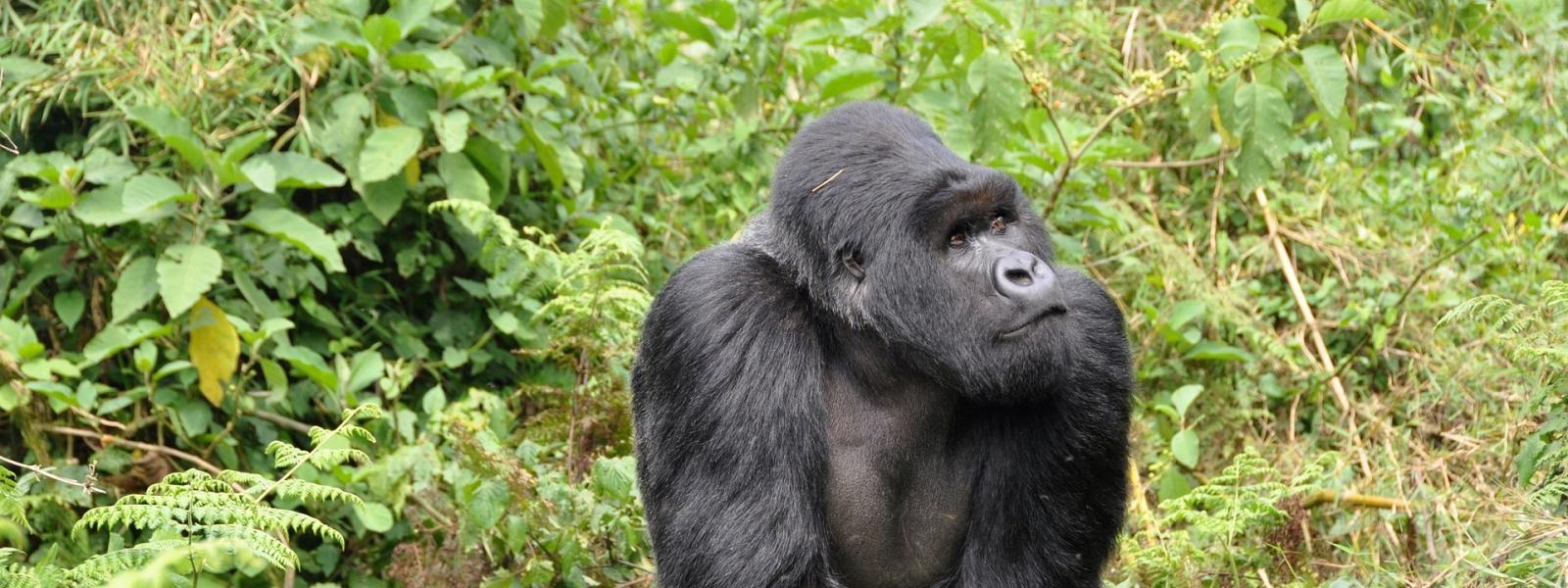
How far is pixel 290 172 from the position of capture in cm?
484

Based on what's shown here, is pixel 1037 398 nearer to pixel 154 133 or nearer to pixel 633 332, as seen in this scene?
pixel 633 332

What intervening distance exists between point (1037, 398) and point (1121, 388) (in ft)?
0.77

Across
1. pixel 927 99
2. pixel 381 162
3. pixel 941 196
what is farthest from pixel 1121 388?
pixel 381 162

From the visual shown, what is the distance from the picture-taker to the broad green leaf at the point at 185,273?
4.50 m

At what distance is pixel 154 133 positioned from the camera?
474 cm

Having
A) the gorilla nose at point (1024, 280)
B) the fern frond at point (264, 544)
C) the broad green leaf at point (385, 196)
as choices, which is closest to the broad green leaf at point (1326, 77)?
the gorilla nose at point (1024, 280)

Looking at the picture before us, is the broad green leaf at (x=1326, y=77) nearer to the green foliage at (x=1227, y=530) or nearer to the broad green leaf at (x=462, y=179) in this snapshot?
the green foliage at (x=1227, y=530)

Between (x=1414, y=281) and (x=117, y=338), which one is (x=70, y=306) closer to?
(x=117, y=338)

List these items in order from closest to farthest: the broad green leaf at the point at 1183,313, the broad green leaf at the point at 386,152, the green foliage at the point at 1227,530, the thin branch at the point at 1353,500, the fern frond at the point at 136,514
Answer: the fern frond at the point at 136,514 < the green foliage at the point at 1227,530 < the thin branch at the point at 1353,500 < the broad green leaf at the point at 386,152 < the broad green leaf at the point at 1183,313

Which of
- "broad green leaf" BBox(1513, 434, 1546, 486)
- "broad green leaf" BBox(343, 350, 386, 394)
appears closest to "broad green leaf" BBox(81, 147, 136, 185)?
"broad green leaf" BBox(343, 350, 386, 394)

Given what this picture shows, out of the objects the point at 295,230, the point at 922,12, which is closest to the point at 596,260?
the point at 295,230

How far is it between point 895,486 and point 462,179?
243cm

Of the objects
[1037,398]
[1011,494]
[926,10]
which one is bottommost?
[1011,494]

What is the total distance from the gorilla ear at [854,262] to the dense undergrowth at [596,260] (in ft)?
3.70
